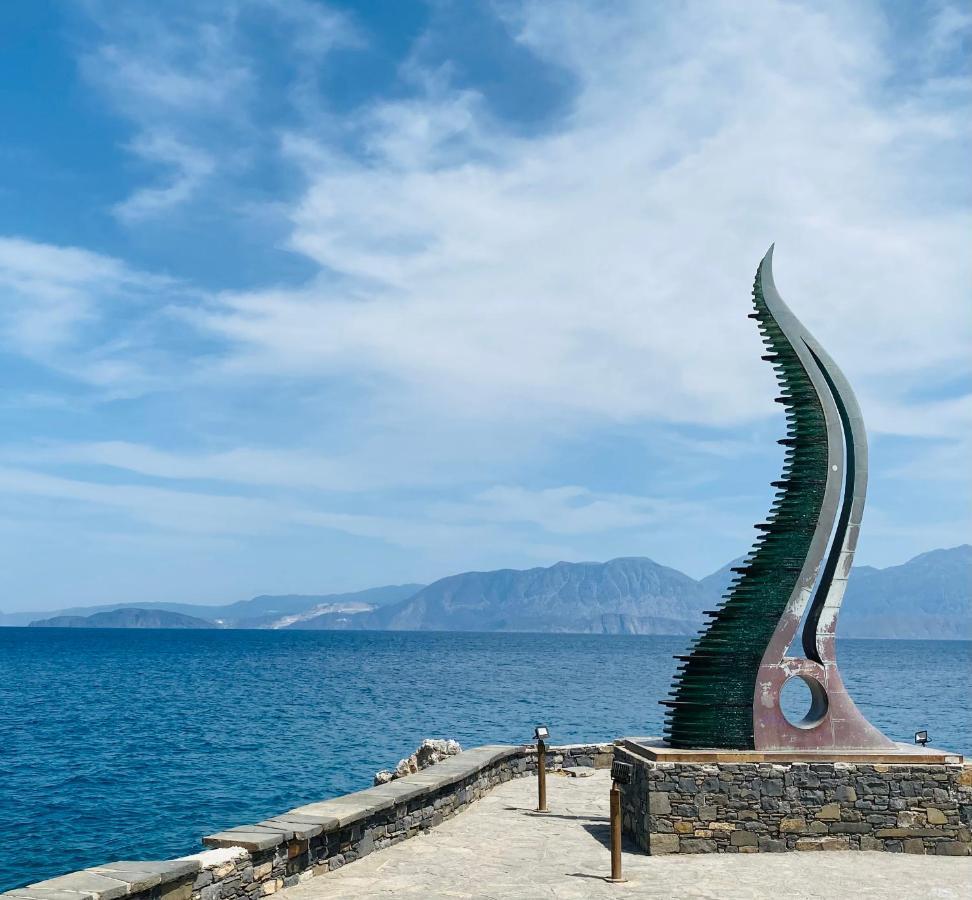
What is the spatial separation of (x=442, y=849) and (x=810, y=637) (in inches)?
214

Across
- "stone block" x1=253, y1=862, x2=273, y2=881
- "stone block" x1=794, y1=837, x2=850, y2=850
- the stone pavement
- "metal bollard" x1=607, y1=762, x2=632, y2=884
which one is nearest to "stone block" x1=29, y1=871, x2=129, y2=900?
"stone block" x1=253, y1=862, x2=273, y2=881

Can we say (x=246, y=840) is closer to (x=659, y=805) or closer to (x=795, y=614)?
(x=659, y=805)

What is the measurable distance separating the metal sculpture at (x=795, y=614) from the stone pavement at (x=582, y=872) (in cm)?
151

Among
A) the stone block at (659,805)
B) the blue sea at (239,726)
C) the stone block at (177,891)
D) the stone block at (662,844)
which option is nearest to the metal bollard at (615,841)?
the stone block at (659,805)

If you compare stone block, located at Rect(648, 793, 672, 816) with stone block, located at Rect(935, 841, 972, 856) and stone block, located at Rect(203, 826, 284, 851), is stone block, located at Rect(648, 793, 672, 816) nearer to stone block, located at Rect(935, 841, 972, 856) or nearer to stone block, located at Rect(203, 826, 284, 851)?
stone block, located at Rect(935, 841, 972, 856)

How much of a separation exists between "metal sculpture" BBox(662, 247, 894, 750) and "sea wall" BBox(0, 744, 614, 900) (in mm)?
3287

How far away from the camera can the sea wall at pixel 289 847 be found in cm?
759

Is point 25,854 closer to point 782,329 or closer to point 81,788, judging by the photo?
point 81,788

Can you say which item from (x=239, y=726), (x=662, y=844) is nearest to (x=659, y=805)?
(x=662, y=844)

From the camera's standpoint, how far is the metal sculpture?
12.6 meters

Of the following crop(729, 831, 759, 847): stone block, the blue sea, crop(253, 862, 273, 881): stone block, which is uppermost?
crop(253, 862, 273, 881): stone block

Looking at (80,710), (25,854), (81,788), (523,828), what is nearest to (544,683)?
(80,710)

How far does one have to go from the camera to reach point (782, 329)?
537 inches

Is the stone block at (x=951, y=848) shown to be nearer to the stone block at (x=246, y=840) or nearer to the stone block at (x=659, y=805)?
the stone block at (x=659, y=805)
